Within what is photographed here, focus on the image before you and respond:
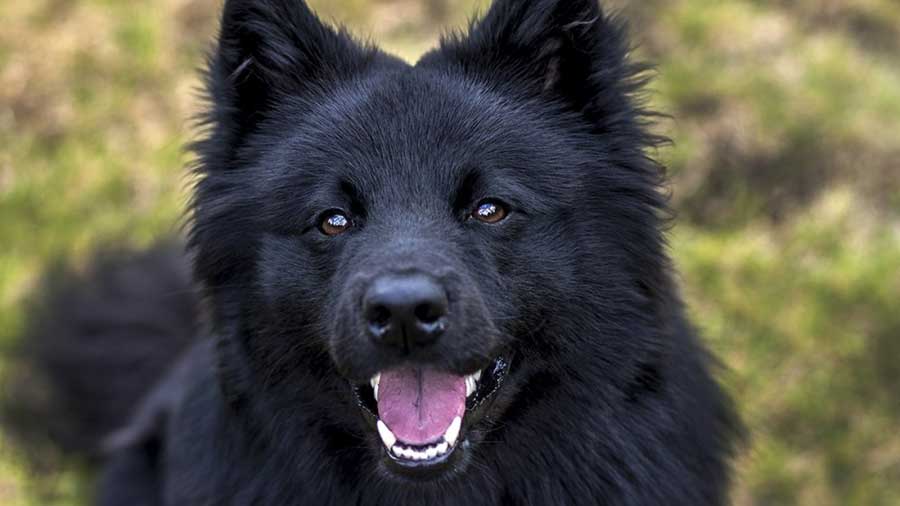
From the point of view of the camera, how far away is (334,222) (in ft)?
8.29

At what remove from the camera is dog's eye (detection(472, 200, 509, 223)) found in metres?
2.47

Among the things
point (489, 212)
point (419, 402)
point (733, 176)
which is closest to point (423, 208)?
point (489, 212)

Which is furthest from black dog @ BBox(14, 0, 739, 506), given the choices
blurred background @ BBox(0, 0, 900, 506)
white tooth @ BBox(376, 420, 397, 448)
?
blurred background @ BBox(0, 0, 900, 506)

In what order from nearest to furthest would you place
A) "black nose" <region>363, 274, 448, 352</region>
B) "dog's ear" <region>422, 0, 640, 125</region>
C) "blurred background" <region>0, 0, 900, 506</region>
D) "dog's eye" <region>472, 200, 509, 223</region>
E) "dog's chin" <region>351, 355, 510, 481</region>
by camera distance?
1. "black nose" <region>363, 274, 448, 352</region>
2. "dog's chin" <region>351, 355, 510, 481</region>
3. "dog's eye" <region>472, 200, 509, 223</region>
4. "dog's ear" <region>422, 0, 640, 125</region>
5. "blurred background" <region>0, 0, 900, 506</region>

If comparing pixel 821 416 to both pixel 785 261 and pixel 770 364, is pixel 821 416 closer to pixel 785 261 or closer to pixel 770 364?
pixel 770 364

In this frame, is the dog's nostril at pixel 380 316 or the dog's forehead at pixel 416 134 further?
the dog's forehead at pixel 416 134

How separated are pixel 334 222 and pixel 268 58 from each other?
533 millimetres

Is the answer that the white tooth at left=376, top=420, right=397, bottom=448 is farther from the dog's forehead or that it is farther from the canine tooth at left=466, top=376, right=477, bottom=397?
the dog's forehead

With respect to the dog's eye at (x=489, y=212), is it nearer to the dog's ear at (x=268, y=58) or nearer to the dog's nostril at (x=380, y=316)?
the dog's nostril at (x=380, y=316)

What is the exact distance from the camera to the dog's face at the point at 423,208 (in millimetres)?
2387

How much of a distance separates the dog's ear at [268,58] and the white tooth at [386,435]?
35.8 inches

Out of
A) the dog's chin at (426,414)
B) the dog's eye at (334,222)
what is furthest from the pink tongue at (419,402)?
the dog's eye at (334,222)

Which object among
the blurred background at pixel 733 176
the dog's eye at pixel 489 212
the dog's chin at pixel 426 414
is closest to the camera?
the dog's chin at pixel 426 414

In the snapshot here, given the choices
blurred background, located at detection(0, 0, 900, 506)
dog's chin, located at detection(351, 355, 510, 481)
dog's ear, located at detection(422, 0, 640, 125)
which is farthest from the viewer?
blurred background, located at detection(0, 0, 900, 506)
